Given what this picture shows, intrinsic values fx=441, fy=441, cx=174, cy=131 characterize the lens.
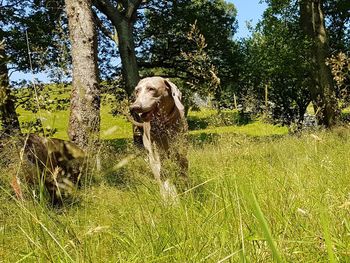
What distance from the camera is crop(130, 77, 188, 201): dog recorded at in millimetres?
4340

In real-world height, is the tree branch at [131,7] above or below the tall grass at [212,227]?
above

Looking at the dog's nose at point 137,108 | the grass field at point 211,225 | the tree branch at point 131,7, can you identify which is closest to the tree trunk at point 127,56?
the tree branch at point 131,7

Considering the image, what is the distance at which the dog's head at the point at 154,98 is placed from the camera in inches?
175

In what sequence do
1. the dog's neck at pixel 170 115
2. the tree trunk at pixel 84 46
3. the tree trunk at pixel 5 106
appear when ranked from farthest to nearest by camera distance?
1. the tree trunk at pixel 84 46
2. the dog's neck at pixel 170 115
3. the tree trunk at pixel 5 106

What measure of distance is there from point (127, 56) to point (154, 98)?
951 centimetres

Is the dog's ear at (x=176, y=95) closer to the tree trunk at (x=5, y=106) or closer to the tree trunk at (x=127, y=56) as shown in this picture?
the tree trunk at (x=5, y=106)

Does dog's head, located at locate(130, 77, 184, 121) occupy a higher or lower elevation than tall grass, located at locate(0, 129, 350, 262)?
higher

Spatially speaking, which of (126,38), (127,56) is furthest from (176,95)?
(126,38)

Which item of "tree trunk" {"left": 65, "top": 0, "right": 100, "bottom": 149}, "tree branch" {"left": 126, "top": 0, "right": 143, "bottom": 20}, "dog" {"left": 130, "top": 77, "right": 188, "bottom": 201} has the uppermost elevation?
"tree branch" {"left": 126, "top": 0, "right": 143, "bottom": 20}

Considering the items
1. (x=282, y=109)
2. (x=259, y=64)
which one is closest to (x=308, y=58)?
(x=259, y=64)

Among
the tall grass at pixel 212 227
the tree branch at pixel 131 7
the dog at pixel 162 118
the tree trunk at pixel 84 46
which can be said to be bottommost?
the tall grass at pixel 212 227

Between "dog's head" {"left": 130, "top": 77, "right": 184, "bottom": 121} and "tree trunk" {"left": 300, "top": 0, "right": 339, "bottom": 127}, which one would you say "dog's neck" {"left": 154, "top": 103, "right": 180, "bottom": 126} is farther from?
"tree trunk" {"left": 300, "top": 0, "right": 339, "bottom": 127}

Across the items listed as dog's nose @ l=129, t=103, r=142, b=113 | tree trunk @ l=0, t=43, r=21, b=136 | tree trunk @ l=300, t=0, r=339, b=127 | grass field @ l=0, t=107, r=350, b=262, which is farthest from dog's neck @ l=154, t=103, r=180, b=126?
tree trunk @ l=300, t=0, r=339, b=127

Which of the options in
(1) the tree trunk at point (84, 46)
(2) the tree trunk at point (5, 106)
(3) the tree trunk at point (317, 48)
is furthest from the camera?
(3) the tree trunk at point (317, 48)
